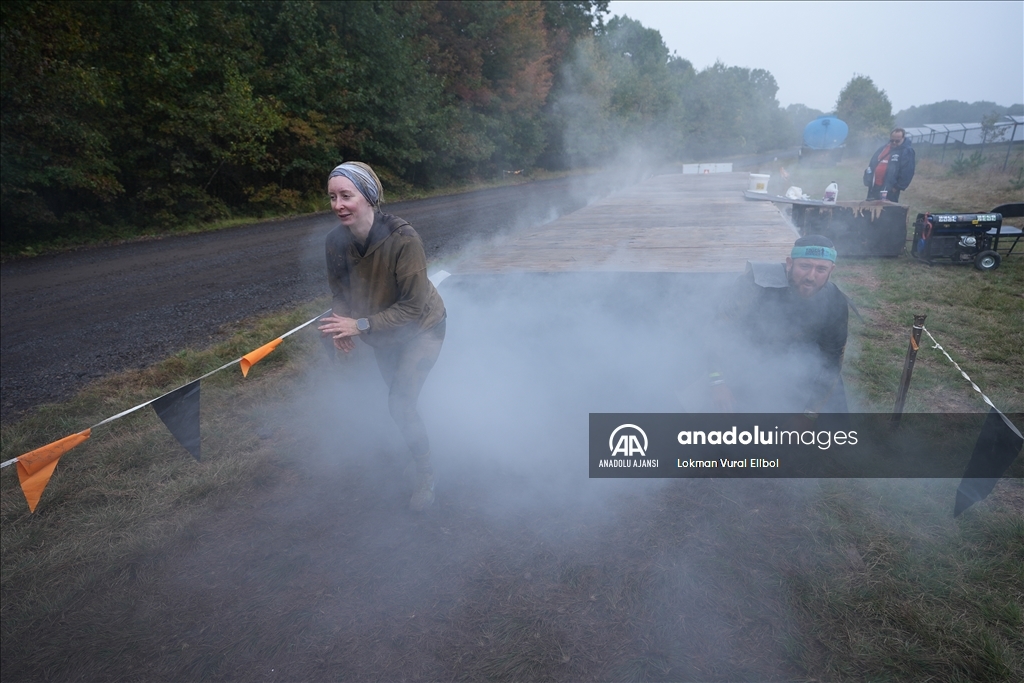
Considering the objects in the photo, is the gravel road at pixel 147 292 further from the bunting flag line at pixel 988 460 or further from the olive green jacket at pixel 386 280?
the bunting flag line at pixel 988 460

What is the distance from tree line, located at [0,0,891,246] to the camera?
1062cm

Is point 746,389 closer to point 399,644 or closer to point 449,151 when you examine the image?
point 399,644

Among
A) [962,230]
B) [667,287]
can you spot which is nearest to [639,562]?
[667,287]

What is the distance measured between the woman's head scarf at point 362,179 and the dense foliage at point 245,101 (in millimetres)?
11671

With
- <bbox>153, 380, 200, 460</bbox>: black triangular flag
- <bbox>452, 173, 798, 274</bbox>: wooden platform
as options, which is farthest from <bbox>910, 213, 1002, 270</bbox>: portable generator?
<bbox>153, 380, 200, 460</bbox>: black triangular flag

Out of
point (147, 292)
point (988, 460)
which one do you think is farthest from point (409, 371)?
point (147, 292)

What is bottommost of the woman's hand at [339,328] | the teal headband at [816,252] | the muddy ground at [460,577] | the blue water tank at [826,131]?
the muddy ground at [460,577]

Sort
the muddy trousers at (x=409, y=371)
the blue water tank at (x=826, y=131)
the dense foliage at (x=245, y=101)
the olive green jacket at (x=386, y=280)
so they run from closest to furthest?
1. the olive green jacket at (x=386, y=280)
2. the muddy trousers at (x=409, y=371)
3. the dense foliage at (x=245, y=101)
4. the blue water tank at (x=826, y=131)

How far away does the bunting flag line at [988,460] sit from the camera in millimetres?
2199

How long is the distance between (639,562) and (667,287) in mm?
2552

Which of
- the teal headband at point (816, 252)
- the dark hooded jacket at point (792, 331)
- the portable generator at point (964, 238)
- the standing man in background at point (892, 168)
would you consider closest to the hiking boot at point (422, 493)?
the dark hooded jacket at point (792, 331)

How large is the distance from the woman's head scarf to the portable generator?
704 cm

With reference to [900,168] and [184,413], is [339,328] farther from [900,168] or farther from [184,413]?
[900,168]

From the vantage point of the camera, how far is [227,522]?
2.80 metres
